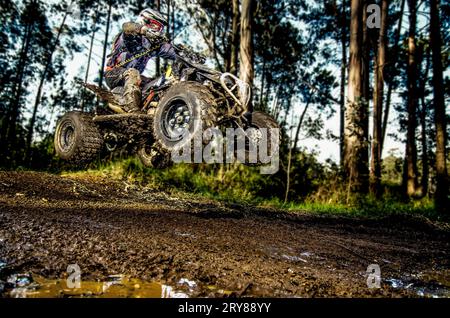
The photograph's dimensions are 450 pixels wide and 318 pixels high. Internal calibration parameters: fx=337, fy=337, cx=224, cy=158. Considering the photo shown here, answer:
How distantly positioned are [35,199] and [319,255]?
132 inches

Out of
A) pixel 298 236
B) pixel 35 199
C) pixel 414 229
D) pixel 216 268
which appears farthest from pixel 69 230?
pixel 414 229

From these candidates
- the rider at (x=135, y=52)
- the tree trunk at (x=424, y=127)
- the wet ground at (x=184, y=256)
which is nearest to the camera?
the wet ground at (x=184, y=256)

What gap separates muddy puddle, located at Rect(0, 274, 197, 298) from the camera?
1.66 metres

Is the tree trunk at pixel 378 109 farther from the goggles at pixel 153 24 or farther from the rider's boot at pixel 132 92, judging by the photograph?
the goggles at pixel 153 24

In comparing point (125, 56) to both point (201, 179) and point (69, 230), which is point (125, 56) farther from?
point (201, 179)

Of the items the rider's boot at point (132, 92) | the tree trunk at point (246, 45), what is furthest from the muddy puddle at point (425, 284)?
the tree trunk at point (246, 45)

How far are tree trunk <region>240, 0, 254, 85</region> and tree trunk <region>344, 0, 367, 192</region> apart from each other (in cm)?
339

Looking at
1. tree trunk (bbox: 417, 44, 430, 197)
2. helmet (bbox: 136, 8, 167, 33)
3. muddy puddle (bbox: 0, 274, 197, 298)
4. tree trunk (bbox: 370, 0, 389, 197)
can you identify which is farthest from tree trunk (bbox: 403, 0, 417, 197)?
muddy puddle (bbox: 0, 274, 197, 298)

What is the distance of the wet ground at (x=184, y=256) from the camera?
1.86 m

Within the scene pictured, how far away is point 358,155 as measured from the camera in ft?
31.1

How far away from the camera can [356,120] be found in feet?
29.5

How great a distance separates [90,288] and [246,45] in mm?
6581

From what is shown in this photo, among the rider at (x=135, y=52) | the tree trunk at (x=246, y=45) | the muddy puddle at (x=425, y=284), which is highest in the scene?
the tree trunk at (x=246, y=45)

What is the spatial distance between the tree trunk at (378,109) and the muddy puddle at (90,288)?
929 cm
